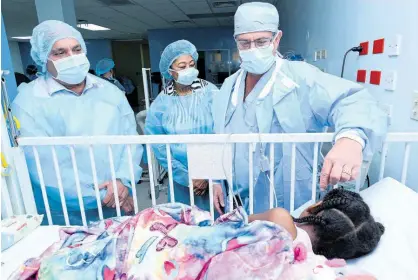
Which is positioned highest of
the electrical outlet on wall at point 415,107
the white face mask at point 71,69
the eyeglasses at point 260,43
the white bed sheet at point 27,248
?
the eyeglasses at point 260,43

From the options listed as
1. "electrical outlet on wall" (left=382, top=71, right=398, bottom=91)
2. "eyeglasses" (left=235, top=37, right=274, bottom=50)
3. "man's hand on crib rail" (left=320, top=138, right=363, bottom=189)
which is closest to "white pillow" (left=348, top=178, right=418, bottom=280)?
"man's hand on crib rail" (left=320, top=138, right=363, bottom=189)

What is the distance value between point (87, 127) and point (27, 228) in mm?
474

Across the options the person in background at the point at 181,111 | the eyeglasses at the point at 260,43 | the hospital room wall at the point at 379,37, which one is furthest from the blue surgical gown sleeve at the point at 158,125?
the hospital room wall at the point at 379,37

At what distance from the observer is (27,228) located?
3.79 ft

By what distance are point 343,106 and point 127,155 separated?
0.93 metres

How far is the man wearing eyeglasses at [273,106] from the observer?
1062 millimetres

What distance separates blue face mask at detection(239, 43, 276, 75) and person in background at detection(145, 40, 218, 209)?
0.54 meters

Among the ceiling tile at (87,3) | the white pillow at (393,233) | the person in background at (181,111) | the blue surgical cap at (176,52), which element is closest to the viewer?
the white pillow at (393,233)

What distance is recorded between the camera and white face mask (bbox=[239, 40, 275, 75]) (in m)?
1.21

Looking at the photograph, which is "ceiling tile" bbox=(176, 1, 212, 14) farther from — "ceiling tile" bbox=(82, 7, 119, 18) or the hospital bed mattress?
the hospital bed mattress

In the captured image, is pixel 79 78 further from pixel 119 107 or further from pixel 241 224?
pixel 241 224

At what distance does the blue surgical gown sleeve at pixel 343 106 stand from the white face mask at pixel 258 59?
10cm

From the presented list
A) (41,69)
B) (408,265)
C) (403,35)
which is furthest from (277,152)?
(41,69)

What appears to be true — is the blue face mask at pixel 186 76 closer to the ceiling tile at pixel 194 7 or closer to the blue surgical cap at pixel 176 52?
the blue surgical cap at pixel 176 52
